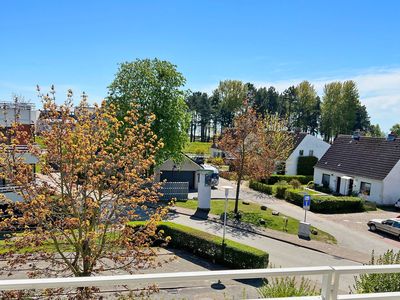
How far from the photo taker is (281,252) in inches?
784

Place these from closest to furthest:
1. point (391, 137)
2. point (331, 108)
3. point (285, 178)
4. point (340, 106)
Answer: point (391, 137) < point (285, 178) < point (340, 106) < point (331, 108)

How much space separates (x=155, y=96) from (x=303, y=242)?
15.8 meters

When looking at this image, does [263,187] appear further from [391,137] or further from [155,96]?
[155,96]

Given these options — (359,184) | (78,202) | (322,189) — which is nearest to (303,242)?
(78,202)

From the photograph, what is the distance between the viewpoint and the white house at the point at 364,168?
32844 mm

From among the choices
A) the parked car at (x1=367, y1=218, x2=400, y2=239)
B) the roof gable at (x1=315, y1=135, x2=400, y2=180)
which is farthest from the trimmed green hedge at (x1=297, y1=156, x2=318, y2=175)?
the parked car at (x1=367, y1=218, x2=400, y2=239)

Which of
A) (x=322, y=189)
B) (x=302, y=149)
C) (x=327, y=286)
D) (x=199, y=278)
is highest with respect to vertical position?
(x=302, y=149)

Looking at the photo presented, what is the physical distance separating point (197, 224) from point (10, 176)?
16884 millimetres

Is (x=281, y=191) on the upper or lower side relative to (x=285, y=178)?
lower

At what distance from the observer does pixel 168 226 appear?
803 inches

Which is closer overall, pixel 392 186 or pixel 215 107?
Result: pixel 392 186

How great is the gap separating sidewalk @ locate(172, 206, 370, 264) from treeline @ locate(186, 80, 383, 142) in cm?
5104

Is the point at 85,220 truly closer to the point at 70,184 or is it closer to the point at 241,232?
the point at 70,184

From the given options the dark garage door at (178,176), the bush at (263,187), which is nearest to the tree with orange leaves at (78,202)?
the dark garage door at (178,176)
